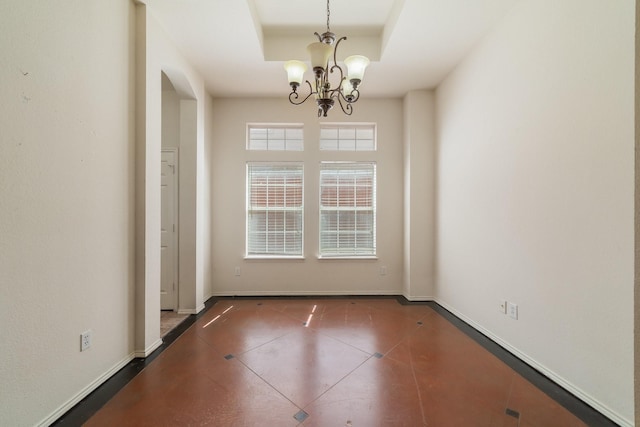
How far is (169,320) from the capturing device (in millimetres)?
3066

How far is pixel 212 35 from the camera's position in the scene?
2.58m

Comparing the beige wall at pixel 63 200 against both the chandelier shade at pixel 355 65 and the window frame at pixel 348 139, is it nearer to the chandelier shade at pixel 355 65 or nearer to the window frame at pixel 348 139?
the chandelier shade at pixel 355 65

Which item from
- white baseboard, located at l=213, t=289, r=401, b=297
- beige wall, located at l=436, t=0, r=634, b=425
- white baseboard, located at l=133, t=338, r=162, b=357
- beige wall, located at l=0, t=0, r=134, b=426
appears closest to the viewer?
beige wall, located at l=0, t=0, r=134, b=426

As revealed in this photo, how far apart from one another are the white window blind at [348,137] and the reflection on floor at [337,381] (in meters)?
2.57

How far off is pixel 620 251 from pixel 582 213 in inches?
11.7

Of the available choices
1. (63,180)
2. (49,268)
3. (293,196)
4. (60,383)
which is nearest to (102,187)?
(63,180)

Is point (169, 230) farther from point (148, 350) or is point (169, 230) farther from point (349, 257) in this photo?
point (349, 257)

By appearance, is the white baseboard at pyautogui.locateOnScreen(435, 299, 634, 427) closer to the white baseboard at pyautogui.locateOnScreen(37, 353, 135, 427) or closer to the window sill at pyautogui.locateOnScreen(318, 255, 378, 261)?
the window sill at pyautogui.locateOnScreen(318, 255, 378, 261)

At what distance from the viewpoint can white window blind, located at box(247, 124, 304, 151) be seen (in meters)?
4.05

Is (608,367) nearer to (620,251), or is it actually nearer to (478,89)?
(620,251)

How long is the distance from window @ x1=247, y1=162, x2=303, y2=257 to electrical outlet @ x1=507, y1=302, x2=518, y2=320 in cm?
265

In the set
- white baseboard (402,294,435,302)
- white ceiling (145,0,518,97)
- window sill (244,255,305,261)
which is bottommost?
white baseboard (402,294,435,302)

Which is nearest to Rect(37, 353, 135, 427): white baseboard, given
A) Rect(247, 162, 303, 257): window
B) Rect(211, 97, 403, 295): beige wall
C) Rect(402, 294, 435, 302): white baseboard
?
Rect(211, 97, 403, 295): beige wall

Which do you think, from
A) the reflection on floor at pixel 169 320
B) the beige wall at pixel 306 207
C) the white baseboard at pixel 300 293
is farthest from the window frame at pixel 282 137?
the reflection on floor at pixel 169 320
